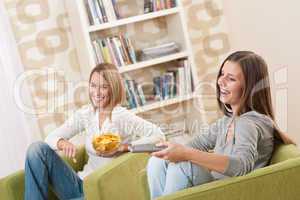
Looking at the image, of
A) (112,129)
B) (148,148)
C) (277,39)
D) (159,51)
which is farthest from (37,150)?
(277,39)

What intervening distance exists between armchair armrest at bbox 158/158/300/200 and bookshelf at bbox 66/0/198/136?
1855 millimetres

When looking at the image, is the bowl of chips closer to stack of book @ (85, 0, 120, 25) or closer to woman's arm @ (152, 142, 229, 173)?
woman's arm @ (152, 142, 229, 173)

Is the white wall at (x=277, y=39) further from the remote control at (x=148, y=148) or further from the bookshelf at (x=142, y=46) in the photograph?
the remote control at (x=148, y=148)

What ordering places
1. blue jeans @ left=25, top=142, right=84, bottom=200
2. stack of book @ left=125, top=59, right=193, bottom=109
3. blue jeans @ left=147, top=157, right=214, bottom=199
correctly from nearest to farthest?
blue jeans @ left=147, top=157, right=214, bottom=199 < blue jeans @ left=25, top=142, right=84, bottom=200 < stack of book @ left=125, top=59, right=193, bottom=109

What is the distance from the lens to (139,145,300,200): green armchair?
1989mm

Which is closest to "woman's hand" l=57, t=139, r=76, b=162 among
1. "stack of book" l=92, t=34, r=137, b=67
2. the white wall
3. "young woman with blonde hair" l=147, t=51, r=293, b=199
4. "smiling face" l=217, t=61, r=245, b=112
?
"young woman with blonde hair" l=147, t=51, r=293, b=199

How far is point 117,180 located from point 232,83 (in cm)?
67

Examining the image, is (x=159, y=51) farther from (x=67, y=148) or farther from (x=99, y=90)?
(x=67, y=148)

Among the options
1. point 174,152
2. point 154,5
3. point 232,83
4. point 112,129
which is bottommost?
point 112,129

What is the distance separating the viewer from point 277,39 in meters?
4.14

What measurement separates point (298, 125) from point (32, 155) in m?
2.19

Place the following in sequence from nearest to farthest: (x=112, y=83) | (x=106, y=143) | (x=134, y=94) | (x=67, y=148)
Result: (x=106, y=143)
(x=67, y=148)
(x=112, y=83)
(x=134, y=94)

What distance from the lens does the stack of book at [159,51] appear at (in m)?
3.97

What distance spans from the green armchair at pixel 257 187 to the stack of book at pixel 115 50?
1931 mm
